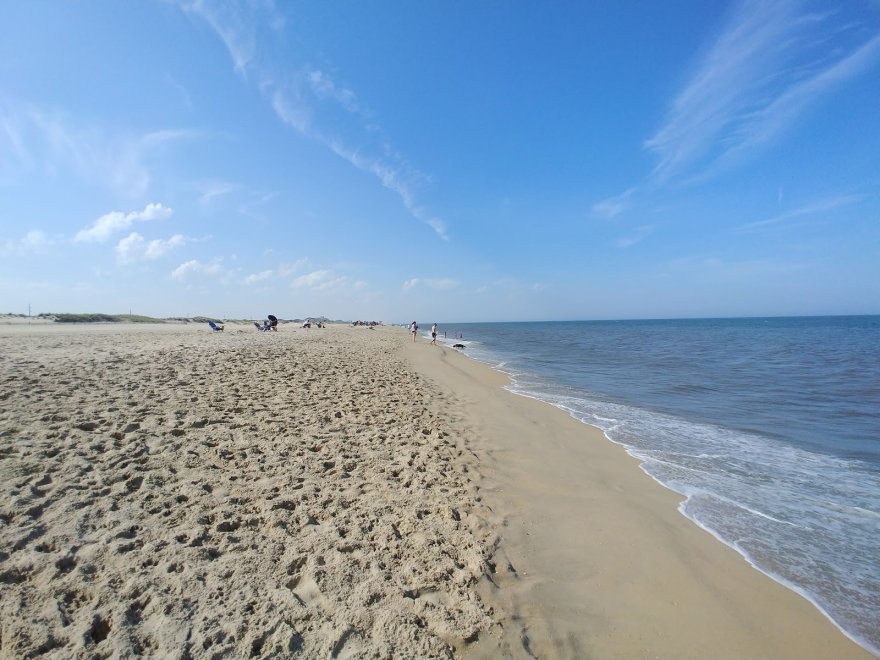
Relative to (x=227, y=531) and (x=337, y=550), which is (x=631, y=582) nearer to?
(x=337, y=550)

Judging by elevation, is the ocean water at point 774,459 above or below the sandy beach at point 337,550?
below

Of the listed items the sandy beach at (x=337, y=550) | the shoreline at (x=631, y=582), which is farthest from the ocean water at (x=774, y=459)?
the sandy beach at (x=337, y=550)

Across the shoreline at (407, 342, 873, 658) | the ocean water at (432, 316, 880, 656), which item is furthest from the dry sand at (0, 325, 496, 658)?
the ocean water at (432, 316, 880, 656)

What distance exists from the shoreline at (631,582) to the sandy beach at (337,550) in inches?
0.8

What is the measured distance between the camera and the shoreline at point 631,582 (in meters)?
3.07

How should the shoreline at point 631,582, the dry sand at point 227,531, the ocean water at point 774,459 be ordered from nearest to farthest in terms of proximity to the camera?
the dry sand at point 227,531 < the shoreline at point 631,582 < the ocean water at point 774,459

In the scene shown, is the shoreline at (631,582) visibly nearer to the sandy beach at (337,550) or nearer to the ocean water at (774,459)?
the sandy beach at (337,550)

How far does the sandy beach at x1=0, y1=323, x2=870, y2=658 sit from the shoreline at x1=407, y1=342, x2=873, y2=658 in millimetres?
20

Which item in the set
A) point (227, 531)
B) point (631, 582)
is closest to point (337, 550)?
point (227, 531)

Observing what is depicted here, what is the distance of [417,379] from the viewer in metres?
13.4

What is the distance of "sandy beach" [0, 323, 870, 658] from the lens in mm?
2645

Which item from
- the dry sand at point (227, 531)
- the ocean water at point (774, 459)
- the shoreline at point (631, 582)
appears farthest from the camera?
the ocean water at point (774, 459)

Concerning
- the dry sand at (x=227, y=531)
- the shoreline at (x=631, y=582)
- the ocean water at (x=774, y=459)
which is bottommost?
the ocean water at (x=774, y=459)

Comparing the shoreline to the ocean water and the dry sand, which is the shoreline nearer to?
the ocean water
